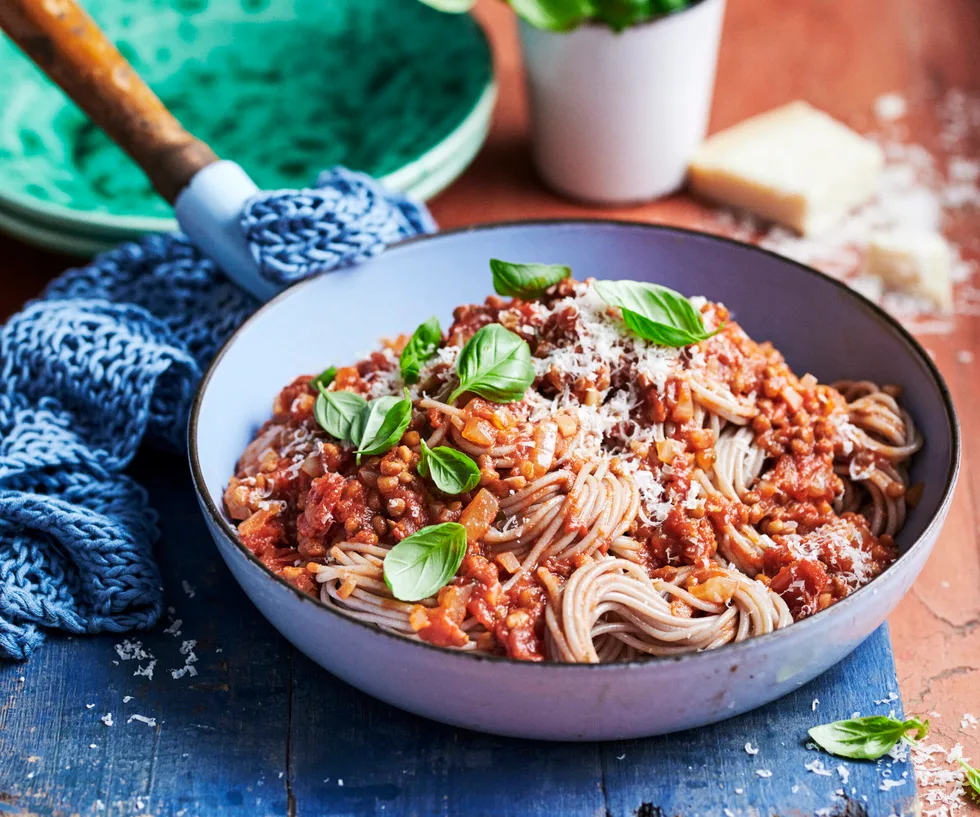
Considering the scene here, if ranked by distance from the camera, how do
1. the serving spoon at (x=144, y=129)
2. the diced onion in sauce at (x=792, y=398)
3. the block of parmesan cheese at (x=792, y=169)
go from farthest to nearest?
the block of parmesan cheese at (x=792, y=169) → the serving spoon at (x=144, y=129) → the diced onion in sauce at (x=792, y=398)

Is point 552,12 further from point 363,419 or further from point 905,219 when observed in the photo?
point 363,419

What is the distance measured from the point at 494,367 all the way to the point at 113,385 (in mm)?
1477

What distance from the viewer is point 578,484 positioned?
3.44m

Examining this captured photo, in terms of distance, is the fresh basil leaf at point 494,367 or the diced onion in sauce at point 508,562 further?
the fresh basil leaf at point 494,367

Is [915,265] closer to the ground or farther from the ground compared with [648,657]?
closer to the ground

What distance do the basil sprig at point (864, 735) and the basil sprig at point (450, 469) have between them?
1170mm

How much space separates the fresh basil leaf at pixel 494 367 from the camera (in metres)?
3.45

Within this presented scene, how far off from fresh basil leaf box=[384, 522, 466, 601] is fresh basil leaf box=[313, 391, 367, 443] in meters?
0.47

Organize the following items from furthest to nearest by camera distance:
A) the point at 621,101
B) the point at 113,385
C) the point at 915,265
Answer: the point at 621,101 < the point at 915,265 < the point at 113,385

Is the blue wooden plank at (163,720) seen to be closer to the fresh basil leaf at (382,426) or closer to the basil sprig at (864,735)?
the fresh basil leaf at (382,426)

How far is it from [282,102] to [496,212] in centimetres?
123

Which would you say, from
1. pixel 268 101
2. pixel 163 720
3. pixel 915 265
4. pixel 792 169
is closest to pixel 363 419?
pixel 163 720

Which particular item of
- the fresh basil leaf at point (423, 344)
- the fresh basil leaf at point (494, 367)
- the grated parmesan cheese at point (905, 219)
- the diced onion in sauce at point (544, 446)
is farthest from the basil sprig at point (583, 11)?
the diced onion in sauce at point (544, 446)

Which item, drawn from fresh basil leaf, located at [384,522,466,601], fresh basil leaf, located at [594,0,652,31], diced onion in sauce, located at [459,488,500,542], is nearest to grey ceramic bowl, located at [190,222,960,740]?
fresh basil leaf, located at [384,522,466,601]
